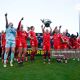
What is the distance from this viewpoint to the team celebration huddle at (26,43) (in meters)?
17.1

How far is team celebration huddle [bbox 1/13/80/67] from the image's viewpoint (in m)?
17.1

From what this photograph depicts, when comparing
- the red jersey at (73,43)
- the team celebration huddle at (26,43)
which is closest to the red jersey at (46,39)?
the team celebration huddle at (26,43)

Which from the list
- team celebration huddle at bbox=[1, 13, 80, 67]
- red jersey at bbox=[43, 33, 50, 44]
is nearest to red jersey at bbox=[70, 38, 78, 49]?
team celebration huddle at bbox=[1, 13, 80, 67]

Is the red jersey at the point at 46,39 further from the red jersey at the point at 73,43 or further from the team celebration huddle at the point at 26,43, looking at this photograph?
the red jersey at the point at 73,43

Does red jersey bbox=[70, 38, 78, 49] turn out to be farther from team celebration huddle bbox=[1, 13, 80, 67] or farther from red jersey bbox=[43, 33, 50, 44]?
red jersey bbox=[43, 33, 50, 44]

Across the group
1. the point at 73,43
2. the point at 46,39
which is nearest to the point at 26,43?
the point at 46,39

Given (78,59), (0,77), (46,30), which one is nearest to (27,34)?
(46,30)

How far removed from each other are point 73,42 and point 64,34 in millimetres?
4374

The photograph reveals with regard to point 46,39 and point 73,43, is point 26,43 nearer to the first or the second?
point 46,39

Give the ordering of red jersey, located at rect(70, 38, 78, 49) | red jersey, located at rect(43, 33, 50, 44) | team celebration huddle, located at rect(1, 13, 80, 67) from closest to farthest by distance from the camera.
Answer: team celebration huddle, located at rect(1, 13, 80, 67)
red jersey, located at rect(43, 33, 50, 44)
red jersey, located at rect(70, 38, 78, 49)

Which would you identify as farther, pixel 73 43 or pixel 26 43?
pixel 73 43

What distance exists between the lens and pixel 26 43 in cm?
2023

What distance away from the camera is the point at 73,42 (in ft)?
87.9

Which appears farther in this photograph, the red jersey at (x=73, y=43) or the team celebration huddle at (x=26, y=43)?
the red jersey at (x=73, y=43)
